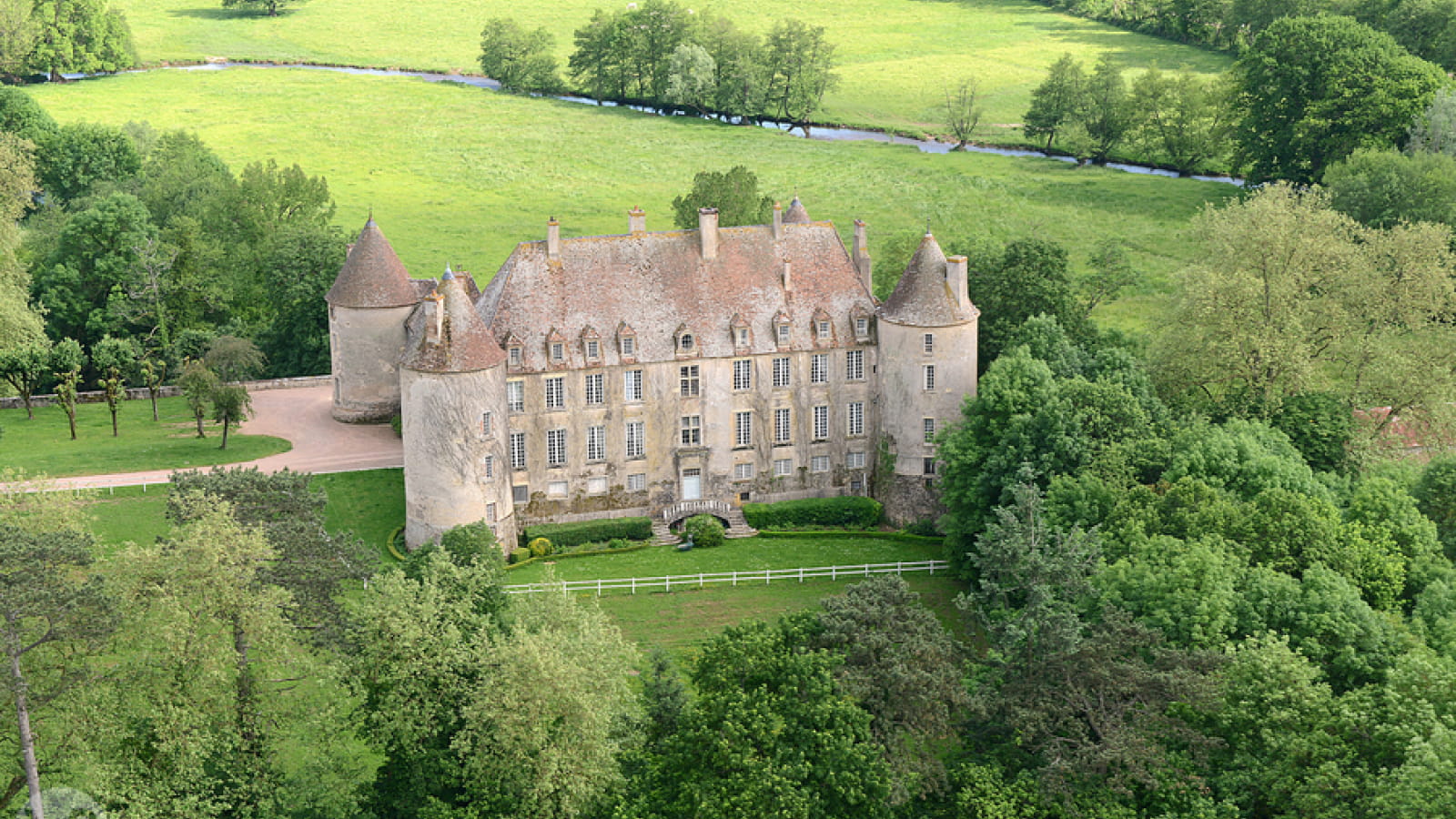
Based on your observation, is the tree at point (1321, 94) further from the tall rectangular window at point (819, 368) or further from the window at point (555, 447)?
the window at point (555, 447)

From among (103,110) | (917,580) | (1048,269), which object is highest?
(103,110)

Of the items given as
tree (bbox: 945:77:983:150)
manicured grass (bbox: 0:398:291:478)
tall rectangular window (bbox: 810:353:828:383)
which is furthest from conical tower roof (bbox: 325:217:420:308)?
tree (bbox: 945:77:983:150)

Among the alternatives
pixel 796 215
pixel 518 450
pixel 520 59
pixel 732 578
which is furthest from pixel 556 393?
pixel 520 59

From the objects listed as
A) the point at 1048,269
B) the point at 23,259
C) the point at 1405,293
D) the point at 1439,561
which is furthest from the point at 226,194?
the point at 1439,561

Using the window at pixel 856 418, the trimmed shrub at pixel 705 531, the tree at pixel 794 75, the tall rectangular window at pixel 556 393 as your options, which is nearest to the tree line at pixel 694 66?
the tree at pixel 794 75

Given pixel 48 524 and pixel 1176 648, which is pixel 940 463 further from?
pixel 48 524

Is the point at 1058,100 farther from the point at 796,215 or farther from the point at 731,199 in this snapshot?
the point at 796,215
